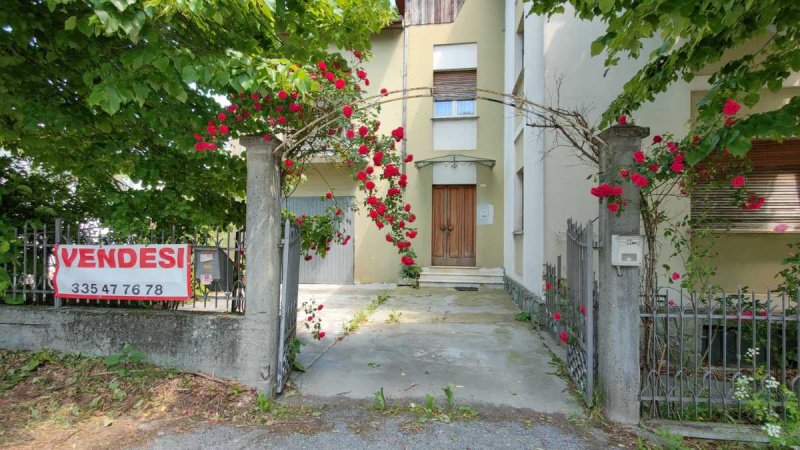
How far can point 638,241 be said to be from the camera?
3139mm

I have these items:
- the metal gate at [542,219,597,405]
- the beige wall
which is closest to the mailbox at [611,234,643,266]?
the metal gate at [542,219,597,405]

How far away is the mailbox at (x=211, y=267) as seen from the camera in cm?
372

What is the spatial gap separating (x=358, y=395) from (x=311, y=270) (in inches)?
297

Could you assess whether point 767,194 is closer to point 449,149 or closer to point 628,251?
point 628,251

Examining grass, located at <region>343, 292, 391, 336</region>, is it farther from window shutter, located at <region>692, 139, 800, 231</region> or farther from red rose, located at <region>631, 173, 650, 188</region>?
window shutter, located at <region>692, 139, 800, 231</region>

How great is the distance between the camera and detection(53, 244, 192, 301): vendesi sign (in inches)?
146

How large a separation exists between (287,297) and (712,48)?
4113 millimetres

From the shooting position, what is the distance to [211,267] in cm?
374

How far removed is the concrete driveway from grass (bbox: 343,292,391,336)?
106 mm

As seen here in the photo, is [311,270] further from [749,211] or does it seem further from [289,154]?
[749,211]

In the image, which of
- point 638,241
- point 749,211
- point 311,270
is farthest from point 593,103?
point 311,270

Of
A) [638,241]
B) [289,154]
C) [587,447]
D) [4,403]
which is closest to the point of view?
[587,447]

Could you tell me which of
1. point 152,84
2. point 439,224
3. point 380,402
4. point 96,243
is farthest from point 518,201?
point 96,243

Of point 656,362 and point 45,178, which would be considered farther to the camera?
point 45,178
